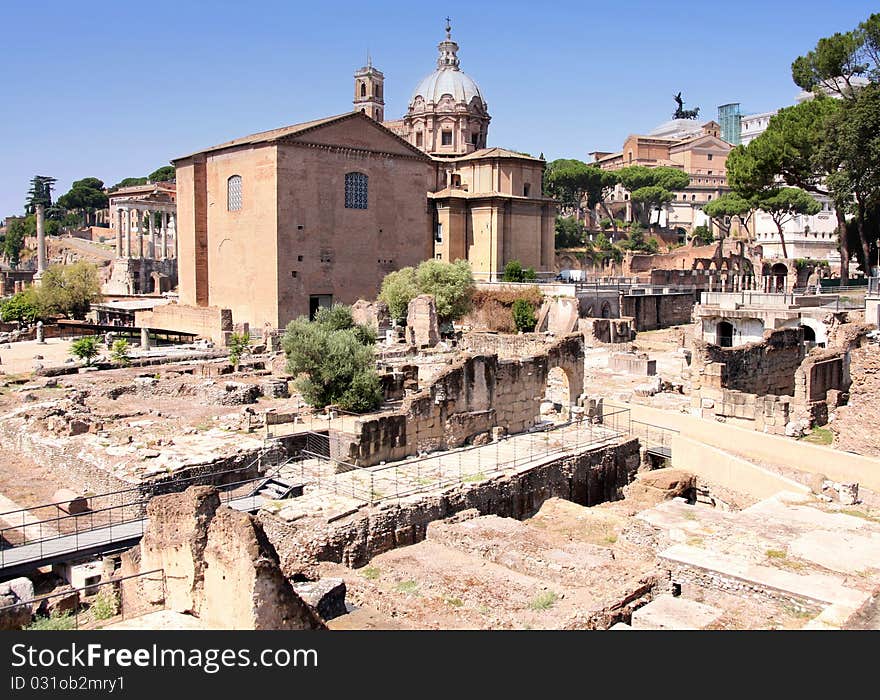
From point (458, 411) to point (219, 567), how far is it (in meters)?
9.49

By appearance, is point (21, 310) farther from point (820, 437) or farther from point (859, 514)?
point (859, 514)

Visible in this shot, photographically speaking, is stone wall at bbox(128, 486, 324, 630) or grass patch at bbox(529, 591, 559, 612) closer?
stone wall at bbox(128, 486, 324, 630)

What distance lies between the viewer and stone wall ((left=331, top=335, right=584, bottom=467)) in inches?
584

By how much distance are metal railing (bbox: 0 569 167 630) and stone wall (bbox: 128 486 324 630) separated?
0.13 m

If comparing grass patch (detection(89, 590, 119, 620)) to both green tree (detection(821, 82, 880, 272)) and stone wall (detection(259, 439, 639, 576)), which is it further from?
green tree (detection(821, 82, 880, 272))

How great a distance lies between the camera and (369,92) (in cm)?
7156

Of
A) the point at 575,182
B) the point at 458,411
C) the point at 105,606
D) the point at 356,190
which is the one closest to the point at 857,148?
the point at 458,411

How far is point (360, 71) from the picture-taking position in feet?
237

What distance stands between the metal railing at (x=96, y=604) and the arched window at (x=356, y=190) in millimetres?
35966

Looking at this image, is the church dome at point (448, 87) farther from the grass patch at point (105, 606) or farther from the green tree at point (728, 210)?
the grass patch at point (105, 606)

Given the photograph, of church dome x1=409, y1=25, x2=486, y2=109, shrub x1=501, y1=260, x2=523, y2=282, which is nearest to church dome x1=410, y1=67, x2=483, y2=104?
church dome x1=409, y1=25, x2=486, y2=109

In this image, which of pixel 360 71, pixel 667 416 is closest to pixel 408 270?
pixel 667 416
